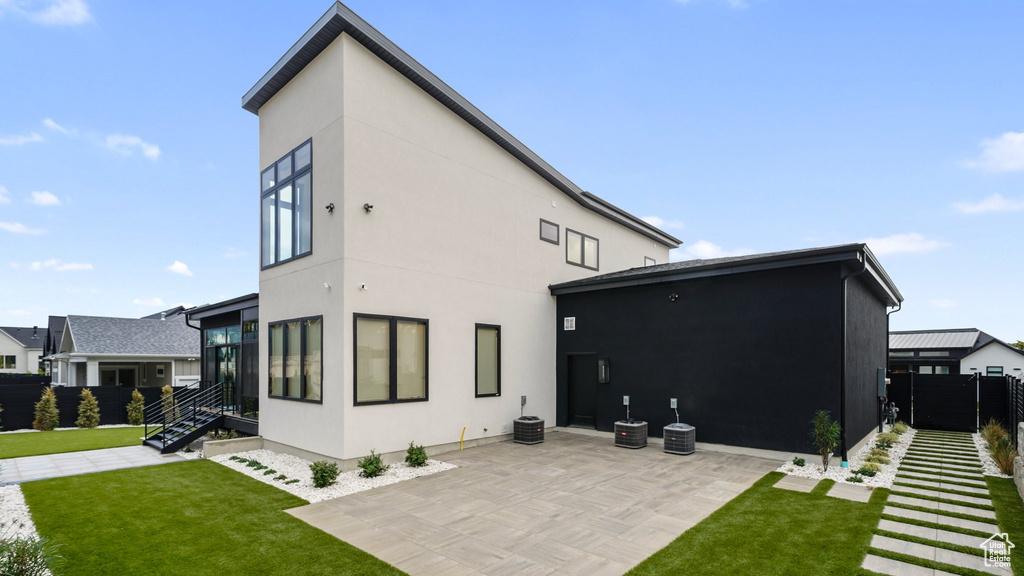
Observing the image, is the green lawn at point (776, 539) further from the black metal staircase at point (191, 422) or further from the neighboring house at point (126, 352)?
the neighboring house at point (126, 352)

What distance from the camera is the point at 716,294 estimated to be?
9.57 metres

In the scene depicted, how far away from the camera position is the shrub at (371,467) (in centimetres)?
738

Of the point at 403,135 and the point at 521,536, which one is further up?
the point at 403,135

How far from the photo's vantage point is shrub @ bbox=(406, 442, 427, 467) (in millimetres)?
8117

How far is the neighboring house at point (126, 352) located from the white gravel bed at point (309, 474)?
1527 centimetres

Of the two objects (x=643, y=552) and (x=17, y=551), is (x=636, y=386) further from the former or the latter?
(x=17, y=551)

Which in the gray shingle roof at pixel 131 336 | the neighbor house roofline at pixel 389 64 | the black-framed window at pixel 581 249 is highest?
the neighbor house roofline at pixel 389 64

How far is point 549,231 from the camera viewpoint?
12414 mm

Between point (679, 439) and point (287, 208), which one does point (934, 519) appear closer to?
point (679, 439)

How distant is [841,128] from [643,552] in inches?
568

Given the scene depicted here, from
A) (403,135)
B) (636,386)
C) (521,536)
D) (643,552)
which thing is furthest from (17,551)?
(636,386)

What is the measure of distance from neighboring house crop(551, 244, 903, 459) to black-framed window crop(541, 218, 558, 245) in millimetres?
1293

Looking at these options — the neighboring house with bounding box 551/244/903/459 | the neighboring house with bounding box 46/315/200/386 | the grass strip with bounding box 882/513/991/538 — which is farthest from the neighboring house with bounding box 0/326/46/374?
the grass strip with bounding box 882/513/991/538

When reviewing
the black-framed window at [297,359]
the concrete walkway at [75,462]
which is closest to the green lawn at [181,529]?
A: the concrete walkway at [75,462]
